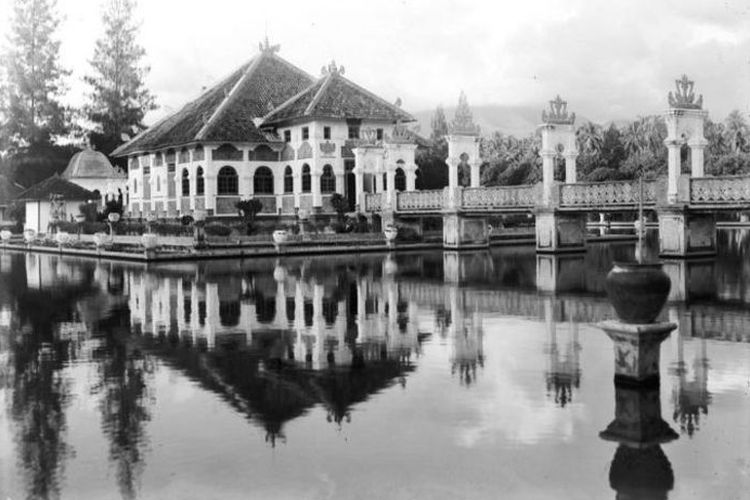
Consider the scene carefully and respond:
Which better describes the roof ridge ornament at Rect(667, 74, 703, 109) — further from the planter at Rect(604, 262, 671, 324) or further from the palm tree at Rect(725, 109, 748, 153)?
the palm tree at Rect(725, 109, 748, 153)

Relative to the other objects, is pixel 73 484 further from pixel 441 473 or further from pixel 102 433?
pixel 441 473

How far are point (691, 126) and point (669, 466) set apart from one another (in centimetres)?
2689

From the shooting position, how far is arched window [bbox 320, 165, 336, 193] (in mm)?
49062

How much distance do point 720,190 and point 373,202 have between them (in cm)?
2022

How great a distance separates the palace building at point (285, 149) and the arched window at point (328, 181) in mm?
51

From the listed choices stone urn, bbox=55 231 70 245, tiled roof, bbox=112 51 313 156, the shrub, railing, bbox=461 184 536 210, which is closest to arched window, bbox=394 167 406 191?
tiled roof, bbox=112 51 313 156

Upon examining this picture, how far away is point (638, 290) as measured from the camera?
35.0 feet

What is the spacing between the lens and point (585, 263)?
32531 mm

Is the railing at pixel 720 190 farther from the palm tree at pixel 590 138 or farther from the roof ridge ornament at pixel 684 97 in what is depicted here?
the palm tree at pixel 590 138

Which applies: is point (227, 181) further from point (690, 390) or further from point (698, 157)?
point (690, 390)

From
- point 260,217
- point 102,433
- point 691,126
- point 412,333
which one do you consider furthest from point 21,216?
point 102,433

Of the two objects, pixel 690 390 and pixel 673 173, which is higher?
pixel 673 173

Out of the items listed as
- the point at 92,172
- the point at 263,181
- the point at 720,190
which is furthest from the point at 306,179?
the point at 92,172

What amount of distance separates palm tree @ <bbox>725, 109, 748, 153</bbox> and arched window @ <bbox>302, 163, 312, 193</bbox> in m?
35.0
